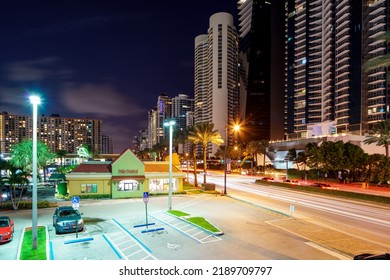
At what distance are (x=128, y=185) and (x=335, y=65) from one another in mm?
98071

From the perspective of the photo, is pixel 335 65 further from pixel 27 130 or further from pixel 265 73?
pixel 27 130

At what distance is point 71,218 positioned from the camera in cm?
1658

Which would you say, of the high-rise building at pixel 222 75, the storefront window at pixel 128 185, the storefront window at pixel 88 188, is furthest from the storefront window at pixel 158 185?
the high-rise building at pixel 222 75

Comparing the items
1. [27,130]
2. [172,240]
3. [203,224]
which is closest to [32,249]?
[172,240]

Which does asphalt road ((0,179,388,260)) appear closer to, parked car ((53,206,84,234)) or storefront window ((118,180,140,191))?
parked car ((53,206,84,234))

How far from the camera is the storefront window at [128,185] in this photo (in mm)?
32059

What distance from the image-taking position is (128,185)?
32469 mm

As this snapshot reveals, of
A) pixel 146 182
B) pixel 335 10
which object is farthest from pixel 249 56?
pixel 146 182

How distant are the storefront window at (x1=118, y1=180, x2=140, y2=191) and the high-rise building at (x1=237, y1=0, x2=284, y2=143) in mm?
126478

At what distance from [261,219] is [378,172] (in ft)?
110

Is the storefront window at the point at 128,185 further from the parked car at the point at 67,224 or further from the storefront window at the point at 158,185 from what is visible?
the parked car at the point at 67,224

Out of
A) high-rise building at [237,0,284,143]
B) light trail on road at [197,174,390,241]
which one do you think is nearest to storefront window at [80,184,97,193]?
light trail on road at [197,174,390,241]

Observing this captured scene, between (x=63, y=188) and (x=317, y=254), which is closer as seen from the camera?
(x=317, y=254)
